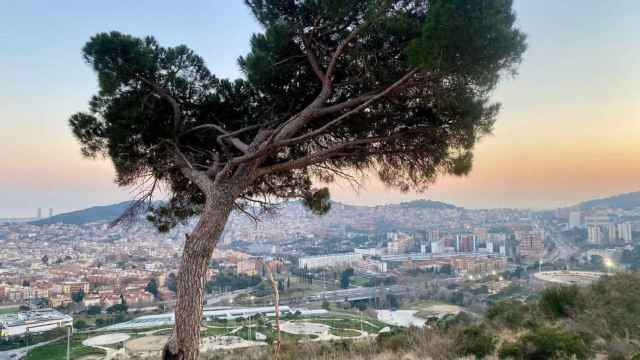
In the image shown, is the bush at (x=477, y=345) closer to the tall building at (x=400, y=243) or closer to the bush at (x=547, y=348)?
the bush at (x=547, y=348)

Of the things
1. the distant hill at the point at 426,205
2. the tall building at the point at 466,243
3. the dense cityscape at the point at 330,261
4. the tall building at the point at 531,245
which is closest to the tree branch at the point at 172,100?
the dense cityscape at the point at 330,261

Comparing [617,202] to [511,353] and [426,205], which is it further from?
[511,353]

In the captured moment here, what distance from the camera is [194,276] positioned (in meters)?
3.45

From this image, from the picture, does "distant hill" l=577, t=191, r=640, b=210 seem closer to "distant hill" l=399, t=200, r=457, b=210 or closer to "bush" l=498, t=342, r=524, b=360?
"distant hill" l=399, t=200, r=457, b=210

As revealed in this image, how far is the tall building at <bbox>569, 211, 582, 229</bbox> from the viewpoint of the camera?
40562 mm

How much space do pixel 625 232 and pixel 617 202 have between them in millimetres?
7752

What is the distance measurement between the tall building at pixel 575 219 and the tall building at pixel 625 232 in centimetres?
883

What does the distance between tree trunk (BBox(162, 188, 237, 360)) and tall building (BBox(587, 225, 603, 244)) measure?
35.4 metres

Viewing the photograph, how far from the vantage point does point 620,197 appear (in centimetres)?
3719

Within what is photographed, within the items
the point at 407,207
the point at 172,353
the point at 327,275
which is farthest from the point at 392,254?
the point at 172,353

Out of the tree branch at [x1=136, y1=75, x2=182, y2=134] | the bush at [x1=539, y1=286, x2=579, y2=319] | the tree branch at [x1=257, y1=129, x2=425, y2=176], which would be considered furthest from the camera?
the bush at [x1=539, y1=286, x2=579, y2=319]

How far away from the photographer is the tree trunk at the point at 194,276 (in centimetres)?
329

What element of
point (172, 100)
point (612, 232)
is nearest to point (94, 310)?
point (172, 100)

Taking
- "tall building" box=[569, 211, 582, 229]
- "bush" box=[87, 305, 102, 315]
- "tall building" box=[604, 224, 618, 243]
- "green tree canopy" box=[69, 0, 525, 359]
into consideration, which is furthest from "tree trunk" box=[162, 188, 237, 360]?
"tall building" box=[569, 211, 582, 229]
